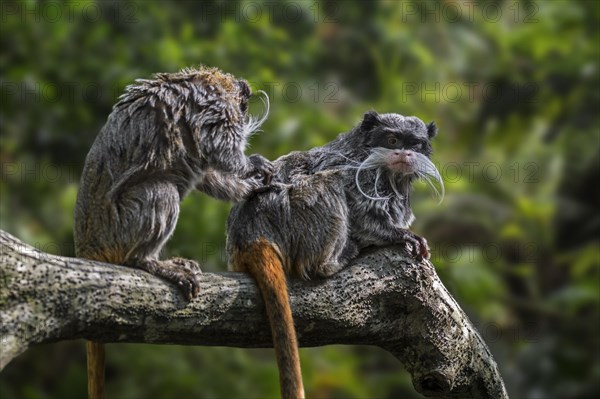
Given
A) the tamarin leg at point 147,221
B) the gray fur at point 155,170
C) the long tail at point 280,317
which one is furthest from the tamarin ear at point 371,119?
the tamarin leg at point 147,221

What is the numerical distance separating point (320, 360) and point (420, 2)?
197 inches

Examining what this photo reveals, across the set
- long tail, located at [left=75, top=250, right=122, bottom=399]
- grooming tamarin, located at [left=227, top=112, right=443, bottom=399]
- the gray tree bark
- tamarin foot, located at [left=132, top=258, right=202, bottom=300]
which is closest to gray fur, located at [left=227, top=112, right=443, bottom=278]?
grooming tamarin, located at [left=227, top=112, right=443, bottom=399]

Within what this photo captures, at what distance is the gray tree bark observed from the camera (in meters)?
3.79

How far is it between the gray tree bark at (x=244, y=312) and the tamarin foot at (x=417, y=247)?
0.06 metres

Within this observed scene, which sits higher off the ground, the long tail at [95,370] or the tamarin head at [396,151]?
the tamarin head at [396,151]

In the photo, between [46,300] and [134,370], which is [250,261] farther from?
[134,370]

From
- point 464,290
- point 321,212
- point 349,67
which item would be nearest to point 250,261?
point 321,212

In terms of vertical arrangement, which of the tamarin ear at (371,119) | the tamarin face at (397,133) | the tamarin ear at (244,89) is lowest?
the tamarin face at (397,133)

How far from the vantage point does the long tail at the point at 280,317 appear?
414cm

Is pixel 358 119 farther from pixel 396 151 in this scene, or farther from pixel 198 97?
pixel 198 97

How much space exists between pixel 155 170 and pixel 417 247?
57.6 inches

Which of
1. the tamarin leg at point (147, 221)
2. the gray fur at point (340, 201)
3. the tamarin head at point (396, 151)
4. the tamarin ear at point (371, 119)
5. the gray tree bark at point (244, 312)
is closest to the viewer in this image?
the gray tree bark at point (244, 312)

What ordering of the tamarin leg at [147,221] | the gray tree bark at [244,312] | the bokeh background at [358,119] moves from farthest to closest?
the bokeh background at [358,119]
the tamarin leg at [147,221]
the gray tree bark at [244,312]

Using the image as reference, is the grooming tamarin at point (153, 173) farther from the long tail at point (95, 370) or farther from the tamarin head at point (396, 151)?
the tamarin head at point (396, 151)
